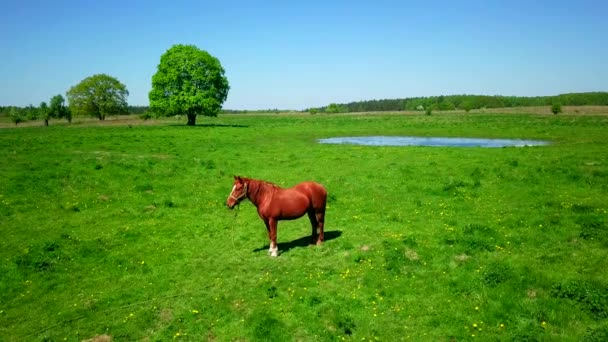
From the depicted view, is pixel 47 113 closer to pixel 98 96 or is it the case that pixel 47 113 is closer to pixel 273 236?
pixel 98 96

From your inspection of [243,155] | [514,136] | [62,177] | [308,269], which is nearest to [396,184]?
[308,269]

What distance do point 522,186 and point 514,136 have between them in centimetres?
3798

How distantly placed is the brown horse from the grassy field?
4.55 feet

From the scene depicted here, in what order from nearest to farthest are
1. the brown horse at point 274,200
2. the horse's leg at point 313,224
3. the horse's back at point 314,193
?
the brown horse at point 274,200 < the horse's back at point 314,193 < the horse's leg at point 313,224

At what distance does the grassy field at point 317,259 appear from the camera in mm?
10625

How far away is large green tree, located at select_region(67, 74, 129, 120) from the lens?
102 metres

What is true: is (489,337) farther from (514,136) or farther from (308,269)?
(514,136)

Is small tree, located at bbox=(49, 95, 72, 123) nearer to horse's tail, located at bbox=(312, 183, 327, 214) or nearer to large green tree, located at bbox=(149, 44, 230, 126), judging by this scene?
large green tree, located at bbox=(149, 44, 230, 126)

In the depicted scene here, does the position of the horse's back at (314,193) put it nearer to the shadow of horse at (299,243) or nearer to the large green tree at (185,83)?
the shadow of horse at (299,243)

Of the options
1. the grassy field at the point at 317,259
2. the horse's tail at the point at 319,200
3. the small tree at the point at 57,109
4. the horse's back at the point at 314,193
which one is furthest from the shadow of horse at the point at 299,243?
the small tree at the point at 57,109

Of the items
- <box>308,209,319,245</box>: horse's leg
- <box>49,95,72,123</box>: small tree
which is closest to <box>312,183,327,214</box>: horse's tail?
<box>308,209,319,245</box>: horse's leg

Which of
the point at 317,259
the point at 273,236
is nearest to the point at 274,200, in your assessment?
the point at 273,236

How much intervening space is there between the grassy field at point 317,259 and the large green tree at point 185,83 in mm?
46098

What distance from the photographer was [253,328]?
34.4 ft
